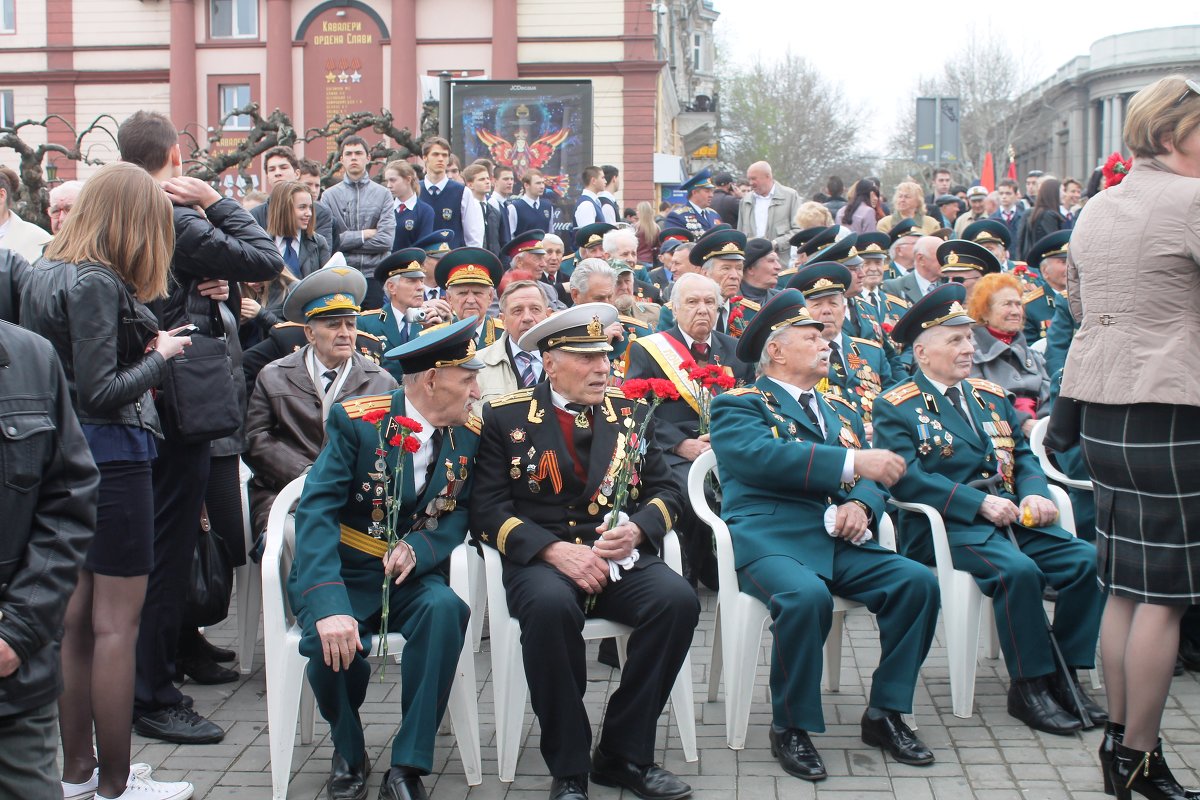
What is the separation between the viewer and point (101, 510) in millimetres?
4012

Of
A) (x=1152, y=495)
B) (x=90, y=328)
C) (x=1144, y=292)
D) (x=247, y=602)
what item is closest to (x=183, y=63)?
(x=247, y=602)

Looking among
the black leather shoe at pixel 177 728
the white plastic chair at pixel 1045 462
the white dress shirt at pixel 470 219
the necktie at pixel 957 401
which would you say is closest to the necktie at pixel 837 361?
the white plastic chair at pixel 1045 462

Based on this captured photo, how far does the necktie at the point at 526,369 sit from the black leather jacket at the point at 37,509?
3.75 m

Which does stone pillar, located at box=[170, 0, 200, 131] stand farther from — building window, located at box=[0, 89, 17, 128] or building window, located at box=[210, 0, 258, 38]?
building window, located at box=[0, 89, 17, 128]

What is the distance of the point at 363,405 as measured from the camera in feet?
14.8

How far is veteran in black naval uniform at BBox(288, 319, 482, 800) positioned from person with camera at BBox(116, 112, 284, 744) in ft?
1.65

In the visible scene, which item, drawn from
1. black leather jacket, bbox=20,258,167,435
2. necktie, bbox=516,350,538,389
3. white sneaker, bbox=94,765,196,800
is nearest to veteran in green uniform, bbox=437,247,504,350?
necktie, bbox=516,350,538,389

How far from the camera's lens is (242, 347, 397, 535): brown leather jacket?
18.4 ft

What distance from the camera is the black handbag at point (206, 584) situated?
518 cm

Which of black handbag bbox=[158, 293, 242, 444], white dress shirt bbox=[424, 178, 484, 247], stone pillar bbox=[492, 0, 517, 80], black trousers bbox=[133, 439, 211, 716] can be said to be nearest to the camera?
black handbag bbox=[158, 293, 242, 444]

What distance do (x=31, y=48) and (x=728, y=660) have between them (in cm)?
3446

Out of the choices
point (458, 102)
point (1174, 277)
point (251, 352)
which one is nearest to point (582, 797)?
point (1174, 277)

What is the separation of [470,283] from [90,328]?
3156mm

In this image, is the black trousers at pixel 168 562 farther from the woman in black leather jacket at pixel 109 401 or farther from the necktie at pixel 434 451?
the necktie at pixel 434 451
